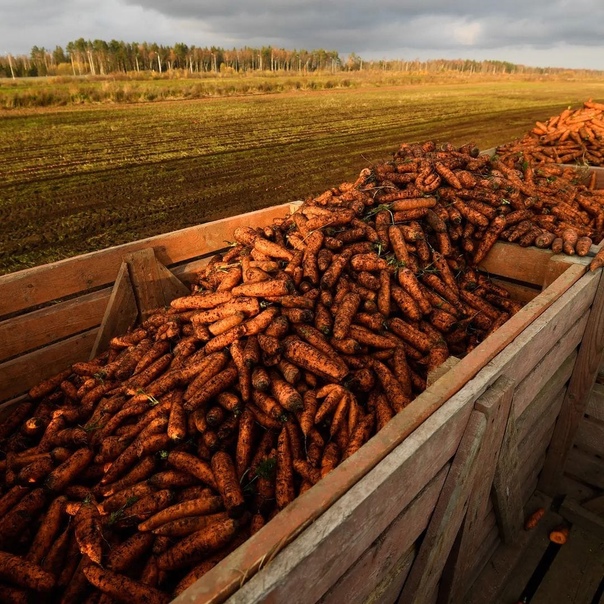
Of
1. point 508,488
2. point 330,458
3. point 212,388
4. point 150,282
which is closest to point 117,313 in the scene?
point 150,282

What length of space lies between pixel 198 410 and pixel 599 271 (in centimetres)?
297

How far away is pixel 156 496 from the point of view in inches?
89.6

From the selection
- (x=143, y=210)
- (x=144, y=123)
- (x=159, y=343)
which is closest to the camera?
(x=159, y=343)

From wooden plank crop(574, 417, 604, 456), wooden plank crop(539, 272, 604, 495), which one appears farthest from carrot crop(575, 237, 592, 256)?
wooden plank crop(574, 417, 604, 456)

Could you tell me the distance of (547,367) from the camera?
2.57 metres

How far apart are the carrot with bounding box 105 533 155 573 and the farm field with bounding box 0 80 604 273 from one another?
20.8 ft

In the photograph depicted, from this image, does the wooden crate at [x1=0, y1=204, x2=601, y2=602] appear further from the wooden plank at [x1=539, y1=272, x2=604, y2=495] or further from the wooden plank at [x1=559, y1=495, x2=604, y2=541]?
the wooden plank at [x1=559, y1=495, x2=604, y2=541]

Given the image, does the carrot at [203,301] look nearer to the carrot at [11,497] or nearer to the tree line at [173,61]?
the carrot at [11,497]

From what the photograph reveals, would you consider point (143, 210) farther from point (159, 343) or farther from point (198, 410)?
point (198, 410)

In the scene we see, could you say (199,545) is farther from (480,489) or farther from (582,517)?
(582,517)

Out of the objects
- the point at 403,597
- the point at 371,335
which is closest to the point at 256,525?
the point at 403,597

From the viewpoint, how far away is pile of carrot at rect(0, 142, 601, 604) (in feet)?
7.03

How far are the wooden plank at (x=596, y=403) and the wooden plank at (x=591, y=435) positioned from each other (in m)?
0.06

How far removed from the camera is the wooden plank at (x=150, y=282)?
3.77m
